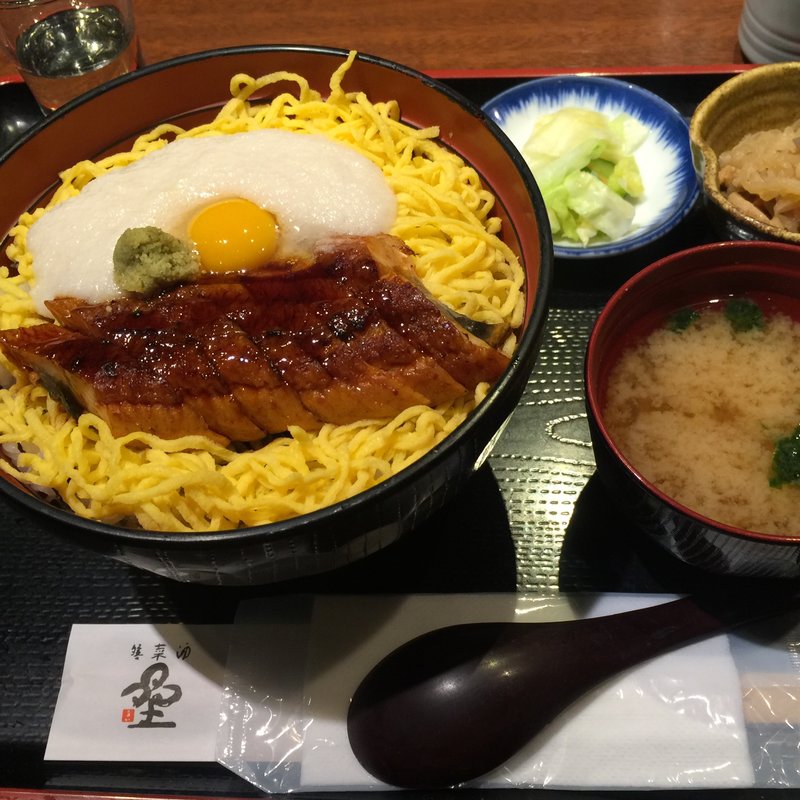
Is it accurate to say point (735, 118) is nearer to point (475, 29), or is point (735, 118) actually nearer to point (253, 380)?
point (475, 29)

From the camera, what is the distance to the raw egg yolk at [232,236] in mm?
1632

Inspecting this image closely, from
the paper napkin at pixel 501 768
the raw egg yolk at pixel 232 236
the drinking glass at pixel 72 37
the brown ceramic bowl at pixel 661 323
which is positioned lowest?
the paper napkin at pixel 501 768

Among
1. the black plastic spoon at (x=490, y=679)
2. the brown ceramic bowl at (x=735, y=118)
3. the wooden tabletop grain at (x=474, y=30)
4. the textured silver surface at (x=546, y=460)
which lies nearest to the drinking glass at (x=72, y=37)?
the wooden tabletop grain at (x=474, y=30)

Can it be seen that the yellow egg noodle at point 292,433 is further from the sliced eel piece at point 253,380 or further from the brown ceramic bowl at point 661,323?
the brown ceramic bowl at point 661,323

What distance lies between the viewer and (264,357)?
1.41 m

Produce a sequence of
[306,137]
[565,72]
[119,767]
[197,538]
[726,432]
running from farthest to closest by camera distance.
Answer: [565,72] → [306,137] → [726,432] → [119,767] → [197,538]

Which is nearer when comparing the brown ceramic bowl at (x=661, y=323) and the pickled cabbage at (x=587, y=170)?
the brown ceramic bowl at (x=661, y=323)

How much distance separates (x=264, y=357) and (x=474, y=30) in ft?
7.25

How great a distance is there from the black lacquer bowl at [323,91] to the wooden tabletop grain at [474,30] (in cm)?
109

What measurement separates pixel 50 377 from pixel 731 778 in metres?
1.58

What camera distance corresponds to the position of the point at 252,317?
1467 millimetres

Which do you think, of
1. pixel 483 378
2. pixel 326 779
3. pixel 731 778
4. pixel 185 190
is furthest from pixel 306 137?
pixel 731 778

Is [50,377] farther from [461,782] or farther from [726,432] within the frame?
[726,432]

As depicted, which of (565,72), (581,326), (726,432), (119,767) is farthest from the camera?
(565,72)
